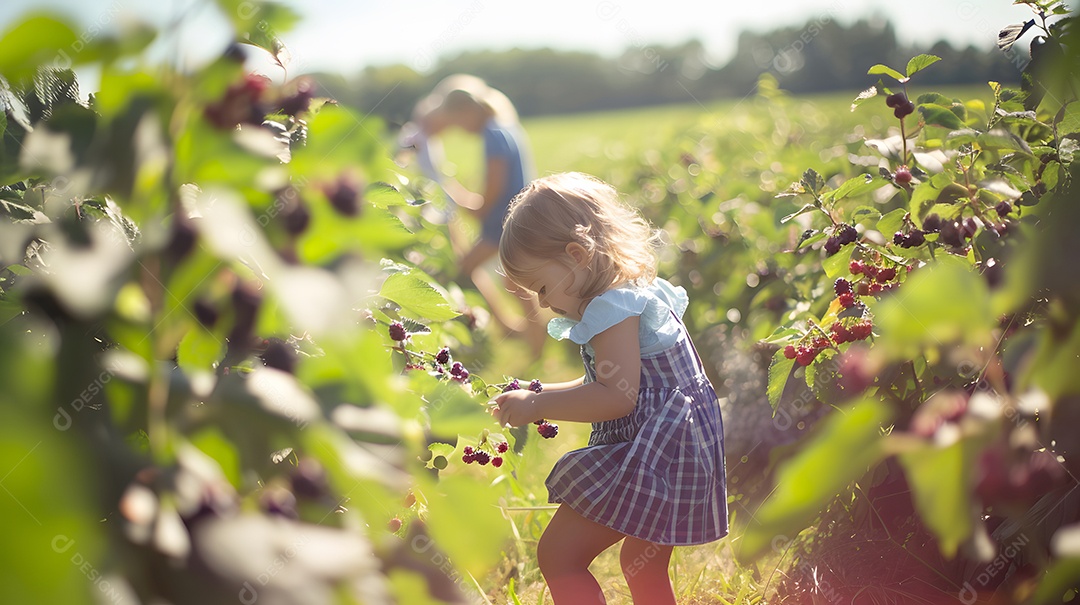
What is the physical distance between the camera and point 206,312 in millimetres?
647

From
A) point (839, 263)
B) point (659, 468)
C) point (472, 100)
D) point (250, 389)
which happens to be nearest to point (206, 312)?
point (250, 389)

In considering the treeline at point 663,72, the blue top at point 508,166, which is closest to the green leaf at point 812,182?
the blue top at point 508,166

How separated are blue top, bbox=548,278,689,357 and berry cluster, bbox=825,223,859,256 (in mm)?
396

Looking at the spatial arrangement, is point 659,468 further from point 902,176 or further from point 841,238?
point 902,176

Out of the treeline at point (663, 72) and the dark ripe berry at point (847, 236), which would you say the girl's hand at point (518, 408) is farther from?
the treeline at point (663, 72)

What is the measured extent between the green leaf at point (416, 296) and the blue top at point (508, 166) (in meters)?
3.59

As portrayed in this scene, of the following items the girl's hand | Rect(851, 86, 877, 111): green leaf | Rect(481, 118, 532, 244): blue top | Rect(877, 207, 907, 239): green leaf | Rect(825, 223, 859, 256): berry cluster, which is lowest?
Rect(481, 118, 532, 244): blue top

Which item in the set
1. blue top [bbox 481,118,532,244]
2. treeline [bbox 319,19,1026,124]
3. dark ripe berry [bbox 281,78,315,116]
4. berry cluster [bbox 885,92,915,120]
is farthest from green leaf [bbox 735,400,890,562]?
treeline [bbox 319,19,1026,124]

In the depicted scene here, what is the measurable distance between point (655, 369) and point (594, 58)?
1979 inches

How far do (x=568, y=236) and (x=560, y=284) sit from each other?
0.11m

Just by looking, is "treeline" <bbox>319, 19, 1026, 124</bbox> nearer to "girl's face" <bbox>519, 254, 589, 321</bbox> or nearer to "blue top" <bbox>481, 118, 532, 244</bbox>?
"blue top" <bbox>481, 118, 532, 244</bbox>

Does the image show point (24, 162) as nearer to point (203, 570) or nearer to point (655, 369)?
point (203, 570)

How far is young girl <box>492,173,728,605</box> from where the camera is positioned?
5.77 ft

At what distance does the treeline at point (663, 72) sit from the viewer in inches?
961
